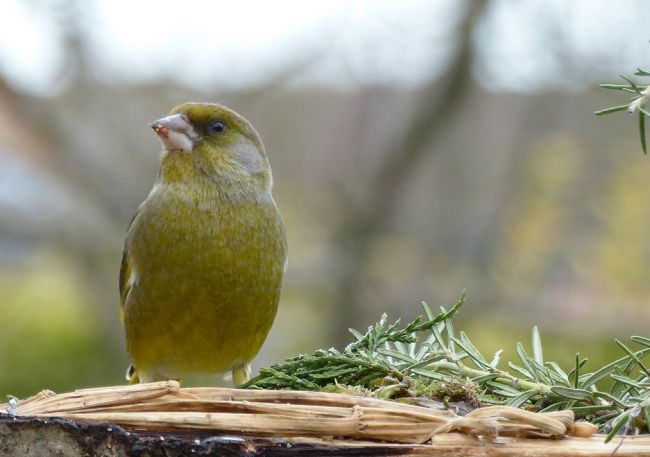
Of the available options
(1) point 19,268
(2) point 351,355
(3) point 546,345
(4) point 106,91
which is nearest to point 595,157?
(3) point 546,345

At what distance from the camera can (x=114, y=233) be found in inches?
431

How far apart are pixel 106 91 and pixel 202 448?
870cm

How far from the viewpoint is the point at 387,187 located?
33.4 feet

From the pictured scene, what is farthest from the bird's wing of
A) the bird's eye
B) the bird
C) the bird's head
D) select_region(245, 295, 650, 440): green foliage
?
select_region(245, 295, 650, 440): green foliage

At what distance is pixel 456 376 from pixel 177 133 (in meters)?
2.23

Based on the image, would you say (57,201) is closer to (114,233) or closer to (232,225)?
(114,233)

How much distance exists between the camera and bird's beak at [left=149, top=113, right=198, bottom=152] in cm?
422

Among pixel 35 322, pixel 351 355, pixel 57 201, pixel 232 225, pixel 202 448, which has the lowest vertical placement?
pixel 202 448

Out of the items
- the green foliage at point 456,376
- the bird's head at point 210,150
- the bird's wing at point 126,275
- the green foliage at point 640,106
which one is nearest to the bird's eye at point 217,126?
the bird's head at point 210,150

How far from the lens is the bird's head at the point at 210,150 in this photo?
13.9 feet

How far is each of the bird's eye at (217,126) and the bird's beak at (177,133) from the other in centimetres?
11

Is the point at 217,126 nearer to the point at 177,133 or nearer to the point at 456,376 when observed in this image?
the point at 177,133

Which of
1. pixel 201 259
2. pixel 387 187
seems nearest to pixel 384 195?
pixel 387 187

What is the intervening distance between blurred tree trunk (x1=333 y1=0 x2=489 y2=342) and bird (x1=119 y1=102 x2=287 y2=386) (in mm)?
5005
